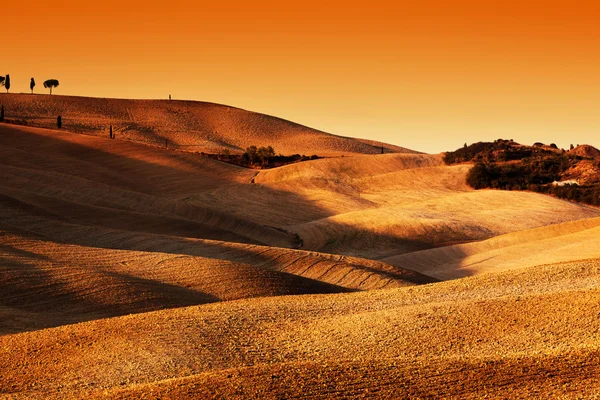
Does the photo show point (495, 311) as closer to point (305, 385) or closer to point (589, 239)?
point (305, 385)

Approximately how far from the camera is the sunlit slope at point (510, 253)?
1534 inches

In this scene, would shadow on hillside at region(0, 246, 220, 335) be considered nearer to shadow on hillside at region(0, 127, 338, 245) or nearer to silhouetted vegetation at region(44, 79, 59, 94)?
shadow on hillside at region(0, 127, 338, 245)

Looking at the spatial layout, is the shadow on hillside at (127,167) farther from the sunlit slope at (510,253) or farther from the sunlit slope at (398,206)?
the sunlit slope at (510,253)

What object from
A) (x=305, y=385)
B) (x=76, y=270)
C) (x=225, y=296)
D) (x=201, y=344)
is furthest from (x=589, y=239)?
(x=305, y=385)

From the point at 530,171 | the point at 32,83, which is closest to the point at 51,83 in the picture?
the point at 32,83

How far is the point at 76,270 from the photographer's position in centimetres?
2606

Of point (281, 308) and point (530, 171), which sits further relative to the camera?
point (530, 171)

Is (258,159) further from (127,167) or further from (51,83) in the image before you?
(51,83)

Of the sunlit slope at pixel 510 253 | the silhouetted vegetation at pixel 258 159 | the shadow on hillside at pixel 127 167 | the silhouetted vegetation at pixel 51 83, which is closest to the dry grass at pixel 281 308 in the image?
Result: the sunlit slope at pixel 510 253

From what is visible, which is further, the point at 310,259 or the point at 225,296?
the point at 310,259

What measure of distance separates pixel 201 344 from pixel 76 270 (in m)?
9.77

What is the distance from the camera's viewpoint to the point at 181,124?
13650 cm

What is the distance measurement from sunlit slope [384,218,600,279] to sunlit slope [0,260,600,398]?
16586 millimetres

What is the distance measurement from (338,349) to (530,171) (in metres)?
65.7
